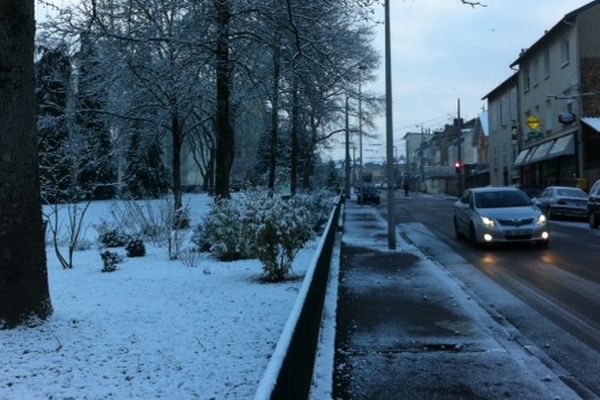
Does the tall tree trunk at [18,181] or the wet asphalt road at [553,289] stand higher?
the tall tree trunk at [18,181]

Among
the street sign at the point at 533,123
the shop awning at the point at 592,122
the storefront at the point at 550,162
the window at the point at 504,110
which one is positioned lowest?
the storefront at the point at 550,162

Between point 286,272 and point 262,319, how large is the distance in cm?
287

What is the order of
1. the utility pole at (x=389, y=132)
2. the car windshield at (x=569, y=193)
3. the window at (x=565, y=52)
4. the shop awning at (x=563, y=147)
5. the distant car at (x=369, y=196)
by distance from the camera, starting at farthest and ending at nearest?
1. the distant car at (x=369, y=196)
2. the window at (x=565, y=52)
3. the shop awning at (x=563, y=147)
4. the car windshield at (x=569, y=193)
5. the utility pole at (x=389, y=132)

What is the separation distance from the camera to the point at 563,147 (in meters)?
35.0

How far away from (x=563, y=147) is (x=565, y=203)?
968 cm

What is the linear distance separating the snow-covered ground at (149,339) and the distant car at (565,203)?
19671mm

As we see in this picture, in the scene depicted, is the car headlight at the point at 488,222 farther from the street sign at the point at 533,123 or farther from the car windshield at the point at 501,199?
the street sign at the point at 533,123

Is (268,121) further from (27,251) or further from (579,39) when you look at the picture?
(27,251)

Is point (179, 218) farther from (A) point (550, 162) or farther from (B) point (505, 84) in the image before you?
(B) point (505, 84)

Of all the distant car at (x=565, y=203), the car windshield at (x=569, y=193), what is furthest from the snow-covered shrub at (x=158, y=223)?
the car windshield at (x=569, y=193)

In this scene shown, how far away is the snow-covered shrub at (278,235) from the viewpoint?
9453 millimetres

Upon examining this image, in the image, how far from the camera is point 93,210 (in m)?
33.5

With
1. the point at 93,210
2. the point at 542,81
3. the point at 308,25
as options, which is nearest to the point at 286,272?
the point at 308,25

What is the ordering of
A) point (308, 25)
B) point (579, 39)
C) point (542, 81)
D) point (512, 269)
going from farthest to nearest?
point (542, 81), point (579, 39), point (308, 25), point (512, 269)
